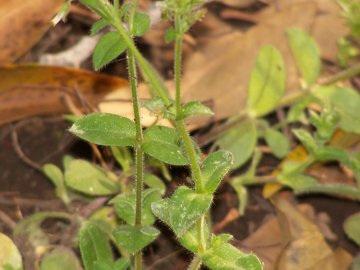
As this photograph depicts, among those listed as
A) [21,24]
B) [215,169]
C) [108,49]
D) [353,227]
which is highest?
[108,49]

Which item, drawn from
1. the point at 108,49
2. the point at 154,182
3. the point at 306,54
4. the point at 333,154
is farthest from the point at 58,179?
the point at 306,54

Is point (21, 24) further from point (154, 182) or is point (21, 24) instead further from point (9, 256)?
point (9, 256)

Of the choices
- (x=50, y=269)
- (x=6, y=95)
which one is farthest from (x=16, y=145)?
(x=50, y=269)

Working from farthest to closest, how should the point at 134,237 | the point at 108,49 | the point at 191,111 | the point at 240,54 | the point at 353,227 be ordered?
1. the point at 240,54
2. the point at 353,227
3. the point at 134,237
4. the point at 108,49
5. the point at 191,111

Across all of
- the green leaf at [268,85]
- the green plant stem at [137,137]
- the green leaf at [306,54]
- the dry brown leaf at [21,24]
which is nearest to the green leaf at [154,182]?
the green plant stem at [137,137]

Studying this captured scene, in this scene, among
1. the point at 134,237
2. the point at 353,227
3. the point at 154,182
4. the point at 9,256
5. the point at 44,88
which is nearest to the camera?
the point at 134,237

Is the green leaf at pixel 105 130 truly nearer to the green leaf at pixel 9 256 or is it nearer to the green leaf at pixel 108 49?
the green leaf at pixel 108 49
